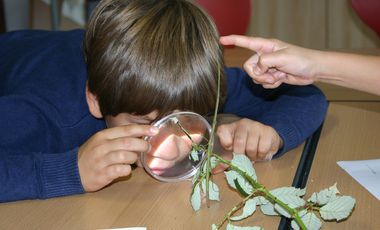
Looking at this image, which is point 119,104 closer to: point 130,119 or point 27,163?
point 130,119

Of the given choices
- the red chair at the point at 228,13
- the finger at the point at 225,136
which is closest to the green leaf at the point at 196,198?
the finger at the point at 225,136

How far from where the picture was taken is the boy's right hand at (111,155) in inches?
40.3

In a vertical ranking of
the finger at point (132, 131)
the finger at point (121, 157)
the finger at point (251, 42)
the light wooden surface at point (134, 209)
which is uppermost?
the finger at point (251, 42)

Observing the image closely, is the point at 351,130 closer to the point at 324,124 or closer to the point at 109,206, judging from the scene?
the point at 324,124

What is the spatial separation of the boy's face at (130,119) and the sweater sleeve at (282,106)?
25 centimetres

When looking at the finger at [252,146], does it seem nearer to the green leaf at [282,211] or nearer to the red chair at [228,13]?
the green leaf at [282,211]

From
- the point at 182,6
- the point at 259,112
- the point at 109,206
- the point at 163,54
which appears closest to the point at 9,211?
the point at 109,206

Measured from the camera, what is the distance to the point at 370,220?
0.91m

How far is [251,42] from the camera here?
46.9 inches

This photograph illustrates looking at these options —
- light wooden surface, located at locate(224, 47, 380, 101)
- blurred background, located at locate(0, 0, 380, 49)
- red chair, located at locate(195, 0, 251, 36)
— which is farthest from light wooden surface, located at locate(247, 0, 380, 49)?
light wooden surface, located at locate(224, 47, 380, 101)

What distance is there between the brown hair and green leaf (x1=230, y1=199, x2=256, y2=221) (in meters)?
0.30

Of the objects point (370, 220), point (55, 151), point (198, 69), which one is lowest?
point (55, 151)

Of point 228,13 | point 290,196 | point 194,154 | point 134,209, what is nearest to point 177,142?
point 194,154

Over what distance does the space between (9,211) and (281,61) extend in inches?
21.5
